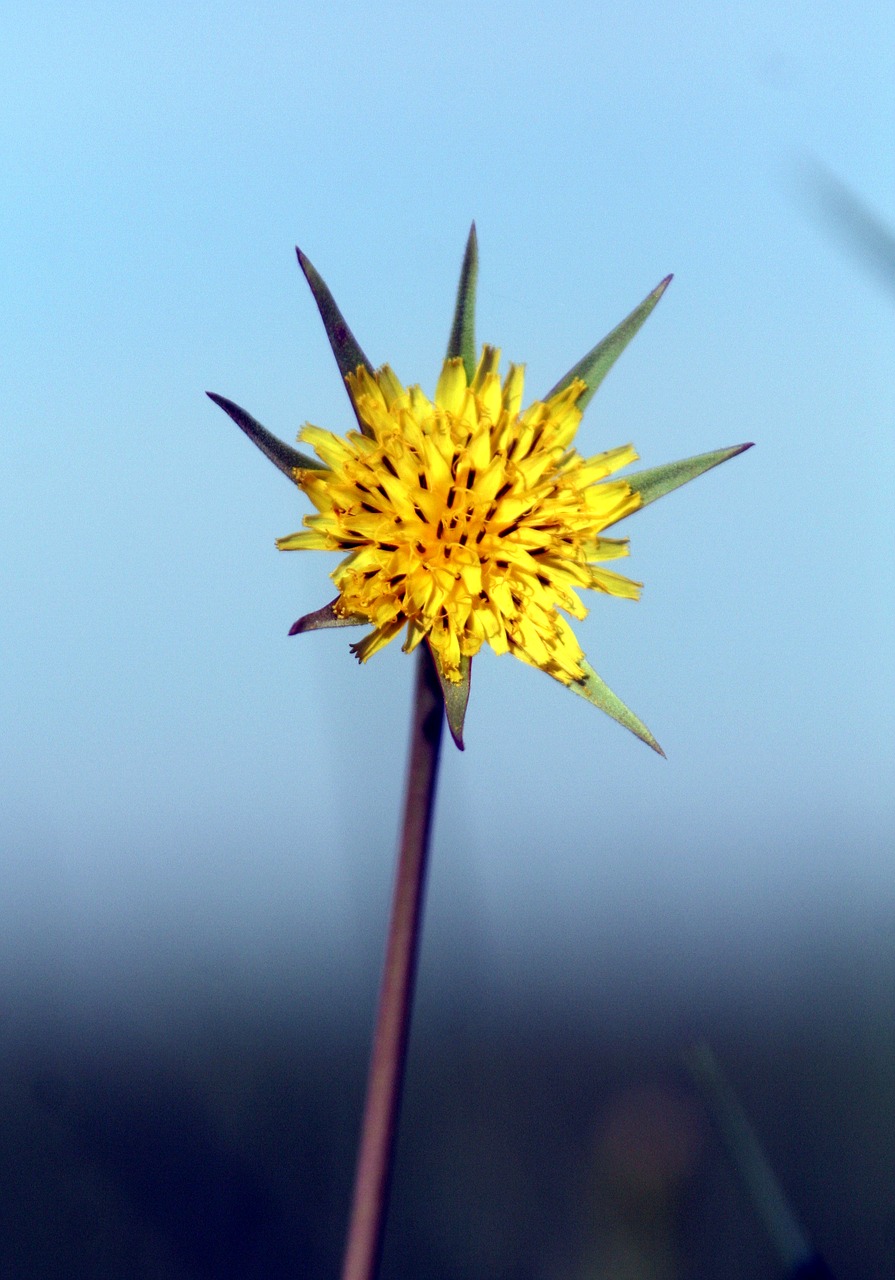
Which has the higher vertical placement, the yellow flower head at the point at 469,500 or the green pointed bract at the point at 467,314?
the green pointed bract at the point at 467,314

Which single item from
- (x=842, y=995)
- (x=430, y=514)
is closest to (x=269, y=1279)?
(x=842, y=995)

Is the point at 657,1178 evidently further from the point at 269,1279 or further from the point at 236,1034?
the point at 236,1034

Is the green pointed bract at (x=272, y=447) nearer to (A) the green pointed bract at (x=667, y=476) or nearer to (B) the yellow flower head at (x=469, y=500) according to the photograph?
(B) the yellow flower head at (x=469, y=500)

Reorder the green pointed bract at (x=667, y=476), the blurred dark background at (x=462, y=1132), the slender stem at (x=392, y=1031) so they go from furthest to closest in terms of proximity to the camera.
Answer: the blurred dark background at (x=462, y=1132)
the green pointed bract at (x=667, y=476)
the slender stem at (x=392, y=1031)

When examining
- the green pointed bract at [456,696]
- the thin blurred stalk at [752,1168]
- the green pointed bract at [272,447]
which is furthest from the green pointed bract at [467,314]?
the thin blurred stalk at [752,1168]

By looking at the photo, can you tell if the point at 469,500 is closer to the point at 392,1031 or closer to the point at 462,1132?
the point at 392,1031

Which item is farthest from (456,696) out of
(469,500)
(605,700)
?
(469,500)

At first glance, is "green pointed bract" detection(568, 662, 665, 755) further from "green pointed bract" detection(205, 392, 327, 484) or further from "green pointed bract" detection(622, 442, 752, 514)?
"green pointed bract" detection(205, 392, 327, 484)

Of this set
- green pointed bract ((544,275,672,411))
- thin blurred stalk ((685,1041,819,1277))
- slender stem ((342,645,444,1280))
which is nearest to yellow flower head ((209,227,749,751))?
green pointed bract ((544,275,672,411))

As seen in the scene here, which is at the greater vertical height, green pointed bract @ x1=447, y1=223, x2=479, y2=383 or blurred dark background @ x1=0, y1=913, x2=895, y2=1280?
green pointed bract @ x1=447, y1=223, x2=479, y2=383
